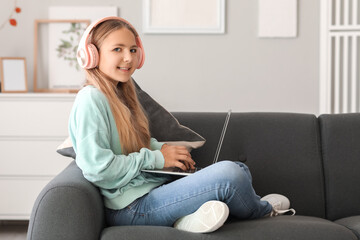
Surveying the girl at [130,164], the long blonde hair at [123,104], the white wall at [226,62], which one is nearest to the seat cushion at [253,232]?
the girl at [130,164]

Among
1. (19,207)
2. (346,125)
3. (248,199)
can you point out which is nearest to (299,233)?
(248,199)

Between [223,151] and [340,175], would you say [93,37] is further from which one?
[340,175]

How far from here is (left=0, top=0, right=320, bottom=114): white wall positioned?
3943mm

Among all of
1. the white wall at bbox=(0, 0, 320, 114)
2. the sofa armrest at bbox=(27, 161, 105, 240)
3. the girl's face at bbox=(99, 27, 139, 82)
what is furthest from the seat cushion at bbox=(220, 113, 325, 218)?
the white wall at bbox=(0, 0, 320, 114)

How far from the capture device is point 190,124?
2.60 metres

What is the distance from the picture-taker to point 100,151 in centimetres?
205

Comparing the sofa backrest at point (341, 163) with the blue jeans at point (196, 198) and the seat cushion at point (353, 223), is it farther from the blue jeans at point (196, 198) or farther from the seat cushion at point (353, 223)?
the blue jeans at point (196, 198)

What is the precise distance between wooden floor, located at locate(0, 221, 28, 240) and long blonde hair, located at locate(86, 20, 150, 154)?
1.46m

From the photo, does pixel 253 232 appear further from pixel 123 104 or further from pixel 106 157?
pixel 123 104

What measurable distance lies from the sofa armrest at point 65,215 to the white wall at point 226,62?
2062 millimetres

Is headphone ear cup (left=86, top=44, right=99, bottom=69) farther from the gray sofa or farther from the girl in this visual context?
the gray sofa

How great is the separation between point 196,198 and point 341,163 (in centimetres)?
80

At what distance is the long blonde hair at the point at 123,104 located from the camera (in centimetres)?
221

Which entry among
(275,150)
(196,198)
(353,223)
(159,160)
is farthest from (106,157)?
(353,223)
